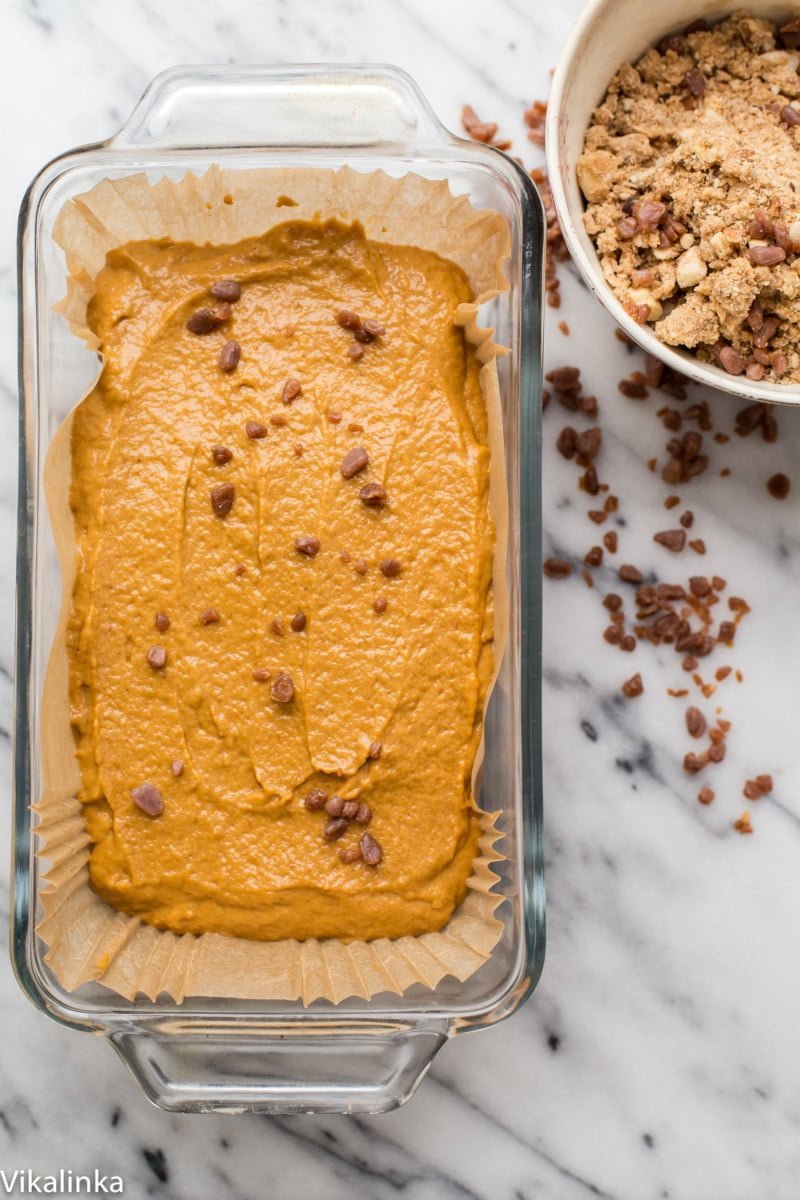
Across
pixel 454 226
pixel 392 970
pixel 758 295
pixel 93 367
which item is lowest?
pixel 392 970

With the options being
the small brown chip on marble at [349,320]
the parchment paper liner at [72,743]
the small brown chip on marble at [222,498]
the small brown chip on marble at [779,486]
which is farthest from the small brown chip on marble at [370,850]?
the small brown chip on marble at [779,486]

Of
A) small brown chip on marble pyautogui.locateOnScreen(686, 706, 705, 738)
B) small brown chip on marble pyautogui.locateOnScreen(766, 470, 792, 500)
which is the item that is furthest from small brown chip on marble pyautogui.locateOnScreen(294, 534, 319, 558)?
small brown chip on marble pyautogui.locateOnScreen(766, 470, 792, 500)

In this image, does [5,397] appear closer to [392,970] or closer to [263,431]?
[263,431]

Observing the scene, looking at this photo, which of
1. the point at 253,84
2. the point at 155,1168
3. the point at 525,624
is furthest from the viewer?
the point at 155,1168

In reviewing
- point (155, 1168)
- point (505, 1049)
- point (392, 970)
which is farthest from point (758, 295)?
point (155, 1168)

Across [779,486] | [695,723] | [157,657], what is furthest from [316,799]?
[779,486]

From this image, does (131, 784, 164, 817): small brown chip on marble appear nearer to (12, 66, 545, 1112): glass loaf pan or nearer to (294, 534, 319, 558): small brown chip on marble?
(12, 66, 545, 1112): glass loaf pan
